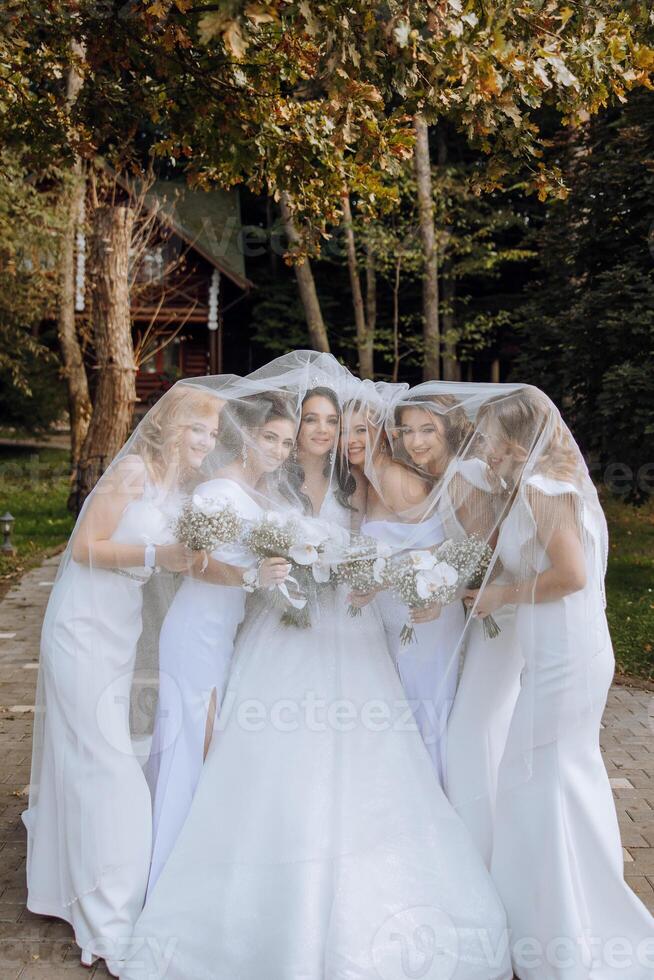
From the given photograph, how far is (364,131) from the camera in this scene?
5.89 m

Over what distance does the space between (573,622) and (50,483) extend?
18.5 metres

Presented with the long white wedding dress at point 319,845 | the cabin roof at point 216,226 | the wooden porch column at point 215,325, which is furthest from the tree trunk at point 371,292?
the long white wedding dress at point 319,845

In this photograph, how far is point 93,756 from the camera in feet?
11.7

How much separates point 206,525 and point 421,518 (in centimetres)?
86

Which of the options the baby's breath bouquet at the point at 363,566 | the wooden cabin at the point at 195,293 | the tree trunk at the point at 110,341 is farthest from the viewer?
the wooden cabin at the point at 195,293

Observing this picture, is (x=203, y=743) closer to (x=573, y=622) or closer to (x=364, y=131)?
(x=573, y=622)

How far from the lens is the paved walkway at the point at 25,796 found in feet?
11.2

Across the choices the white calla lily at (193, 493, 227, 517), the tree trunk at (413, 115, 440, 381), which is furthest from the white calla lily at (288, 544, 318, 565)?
the tree trunk at (413, 115, 440, 381)

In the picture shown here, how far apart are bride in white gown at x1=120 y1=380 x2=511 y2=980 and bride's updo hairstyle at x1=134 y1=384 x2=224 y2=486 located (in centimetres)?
52

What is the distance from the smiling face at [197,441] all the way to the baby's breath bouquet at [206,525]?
160 mm

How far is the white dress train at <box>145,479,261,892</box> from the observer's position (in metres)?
3.68

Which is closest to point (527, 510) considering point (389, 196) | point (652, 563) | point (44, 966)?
point (44, 966)

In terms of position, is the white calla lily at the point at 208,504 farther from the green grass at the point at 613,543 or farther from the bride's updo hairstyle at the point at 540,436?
the green grass at the point at 613,543

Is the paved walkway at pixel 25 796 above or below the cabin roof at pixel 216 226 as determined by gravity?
below
